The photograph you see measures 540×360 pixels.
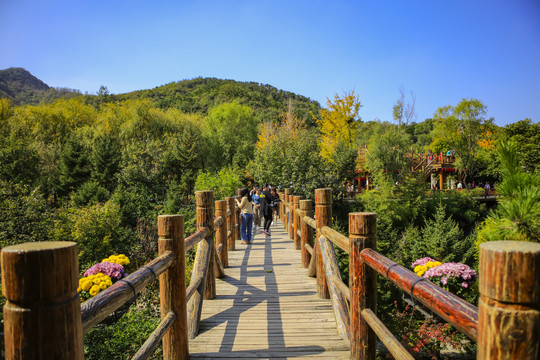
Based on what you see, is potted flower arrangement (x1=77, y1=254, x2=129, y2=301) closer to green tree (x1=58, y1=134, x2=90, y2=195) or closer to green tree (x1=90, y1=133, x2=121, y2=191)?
green tree (x1=90, y1=133, x2=121, y2=191)

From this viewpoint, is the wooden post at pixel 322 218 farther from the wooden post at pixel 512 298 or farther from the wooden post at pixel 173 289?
the wooden post at pixel 512 298

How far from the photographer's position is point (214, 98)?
8850cm

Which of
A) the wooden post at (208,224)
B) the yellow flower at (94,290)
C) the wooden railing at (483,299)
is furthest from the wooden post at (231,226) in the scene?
the wooden railing at (483,299)

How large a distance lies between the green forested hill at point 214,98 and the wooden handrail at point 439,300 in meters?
65.1

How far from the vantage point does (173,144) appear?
31.2m

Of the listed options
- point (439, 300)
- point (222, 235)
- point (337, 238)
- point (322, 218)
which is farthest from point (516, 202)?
point (222, 235)

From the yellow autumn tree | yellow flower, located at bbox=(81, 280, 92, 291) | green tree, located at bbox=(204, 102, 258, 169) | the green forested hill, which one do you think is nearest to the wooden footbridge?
yellow flower, located at bbox=(81, 280, 92, 291)

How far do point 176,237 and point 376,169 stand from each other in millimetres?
23899

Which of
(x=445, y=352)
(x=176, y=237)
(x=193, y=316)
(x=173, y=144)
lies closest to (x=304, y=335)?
(x=193, y=316)

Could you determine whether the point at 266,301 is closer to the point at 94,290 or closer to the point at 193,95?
the point at 94,290

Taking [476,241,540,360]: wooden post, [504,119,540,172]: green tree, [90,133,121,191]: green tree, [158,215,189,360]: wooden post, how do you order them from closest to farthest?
[476,241,540,360]: wooden post < [158,215,189,360]: wooden post < [90,133,121,191]: green tree < [504,119,540,172]: green tree

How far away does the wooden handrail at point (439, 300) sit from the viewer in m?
1.17

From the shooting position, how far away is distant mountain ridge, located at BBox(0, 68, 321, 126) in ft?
249

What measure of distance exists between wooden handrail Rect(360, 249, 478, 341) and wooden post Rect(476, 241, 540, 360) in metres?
0.18
